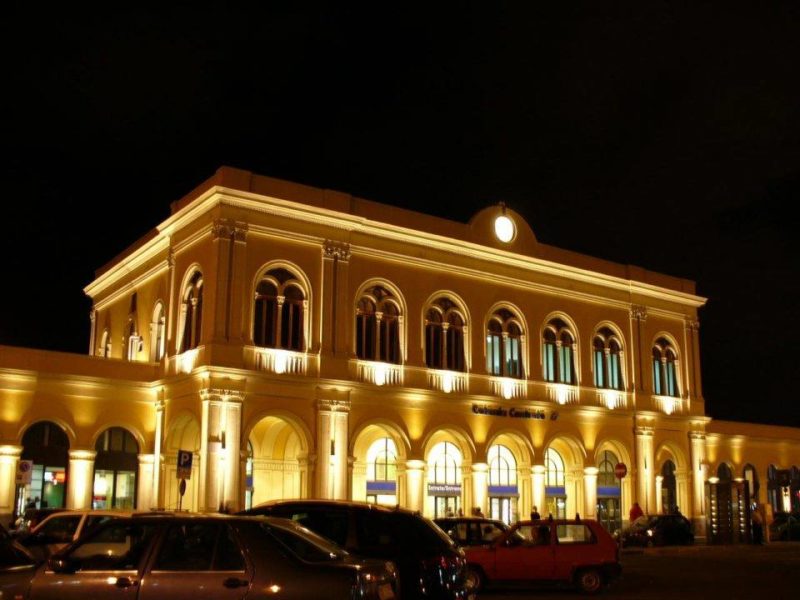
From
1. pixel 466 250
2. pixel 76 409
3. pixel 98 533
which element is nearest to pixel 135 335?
pixel 76 409

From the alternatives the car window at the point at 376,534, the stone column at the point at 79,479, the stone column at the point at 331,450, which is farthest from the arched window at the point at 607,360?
the car window at the point at 376,534

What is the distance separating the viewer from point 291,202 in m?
29.3

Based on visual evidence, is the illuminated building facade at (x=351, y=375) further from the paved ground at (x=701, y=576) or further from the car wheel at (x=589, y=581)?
the car wheel at (x=589, y=581)

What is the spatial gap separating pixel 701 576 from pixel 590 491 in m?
14.5

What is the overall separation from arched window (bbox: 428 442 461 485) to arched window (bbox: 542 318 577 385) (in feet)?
15.0

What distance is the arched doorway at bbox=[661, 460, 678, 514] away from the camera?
39.3 m

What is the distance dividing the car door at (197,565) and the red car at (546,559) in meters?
10.2

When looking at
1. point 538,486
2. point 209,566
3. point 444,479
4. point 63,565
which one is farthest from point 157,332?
point 209,566

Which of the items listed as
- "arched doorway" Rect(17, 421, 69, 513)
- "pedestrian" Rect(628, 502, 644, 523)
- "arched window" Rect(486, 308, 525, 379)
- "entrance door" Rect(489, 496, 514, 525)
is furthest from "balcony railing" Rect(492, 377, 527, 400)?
"arched doorway" Rect(17, 421, 69, 513)

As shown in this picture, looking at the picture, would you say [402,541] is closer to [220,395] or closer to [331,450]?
[220,395]

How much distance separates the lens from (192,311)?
98.1ft

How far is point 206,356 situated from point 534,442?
42.3 ft

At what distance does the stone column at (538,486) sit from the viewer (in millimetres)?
34562

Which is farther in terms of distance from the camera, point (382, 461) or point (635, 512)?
point (635, 512)
